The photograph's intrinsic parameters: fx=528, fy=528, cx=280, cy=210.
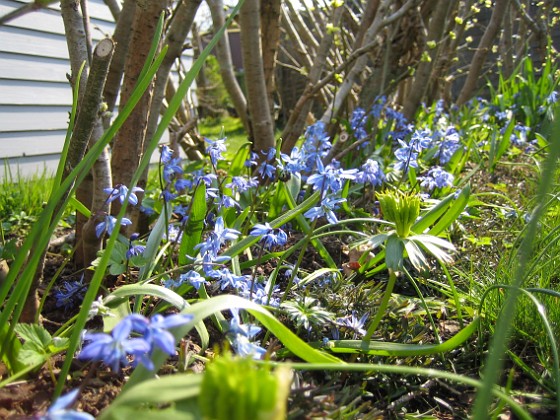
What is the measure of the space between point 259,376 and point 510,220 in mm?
2081

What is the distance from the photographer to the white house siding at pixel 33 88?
4363 millimetres

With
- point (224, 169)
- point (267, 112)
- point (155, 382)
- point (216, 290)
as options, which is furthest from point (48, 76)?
point (155, 382)

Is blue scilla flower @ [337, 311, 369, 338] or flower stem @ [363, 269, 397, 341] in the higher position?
flower stem @ [363, 269, 397, 341]

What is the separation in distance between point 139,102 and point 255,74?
43.2 inches

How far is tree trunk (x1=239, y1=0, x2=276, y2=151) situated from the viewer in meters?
2.63

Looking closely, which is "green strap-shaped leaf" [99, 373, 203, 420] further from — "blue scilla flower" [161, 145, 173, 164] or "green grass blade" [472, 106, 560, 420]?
"blue scilla flower" [161, 145, 173, 164]

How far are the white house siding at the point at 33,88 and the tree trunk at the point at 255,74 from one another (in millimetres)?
2265

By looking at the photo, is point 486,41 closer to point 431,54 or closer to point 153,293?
point 431,54

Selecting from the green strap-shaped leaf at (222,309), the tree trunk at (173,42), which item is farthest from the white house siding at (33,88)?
the green strap-shaped leaf at (222,309)

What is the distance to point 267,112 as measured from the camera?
9.41 feet

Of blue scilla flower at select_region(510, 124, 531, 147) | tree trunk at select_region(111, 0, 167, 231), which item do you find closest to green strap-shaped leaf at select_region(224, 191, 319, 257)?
tree trunk at select_region(111, 0, 167, 231)

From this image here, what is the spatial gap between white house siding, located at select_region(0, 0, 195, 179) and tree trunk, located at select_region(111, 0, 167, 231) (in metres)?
2.72

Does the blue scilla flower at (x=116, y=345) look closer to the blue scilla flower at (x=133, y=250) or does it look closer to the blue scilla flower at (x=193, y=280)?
the blue scilla flower at (x=193, y=280)

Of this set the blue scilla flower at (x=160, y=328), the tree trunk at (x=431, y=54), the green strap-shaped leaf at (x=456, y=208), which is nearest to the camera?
the blue scilla flower at (x=160, y=328)
